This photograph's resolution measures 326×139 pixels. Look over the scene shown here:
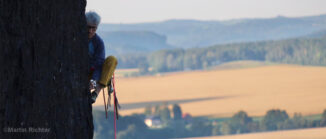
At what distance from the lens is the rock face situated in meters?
4.13

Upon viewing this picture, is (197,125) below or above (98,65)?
below

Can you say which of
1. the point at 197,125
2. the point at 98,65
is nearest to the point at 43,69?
the point at 98,65

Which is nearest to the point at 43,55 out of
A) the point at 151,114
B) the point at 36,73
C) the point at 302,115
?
the point at 36,73

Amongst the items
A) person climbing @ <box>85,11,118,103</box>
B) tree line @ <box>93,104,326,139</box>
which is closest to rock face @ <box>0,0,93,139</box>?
person climbing @ <box>85,11,118,103</box>

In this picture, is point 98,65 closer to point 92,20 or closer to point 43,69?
point 92,20

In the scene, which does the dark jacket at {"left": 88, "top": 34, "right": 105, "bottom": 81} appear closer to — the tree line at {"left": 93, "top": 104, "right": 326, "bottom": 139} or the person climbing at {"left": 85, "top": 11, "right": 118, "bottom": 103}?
the person climbing at {"left": 85, "top": 11, "right": 118, "bottom": 103}

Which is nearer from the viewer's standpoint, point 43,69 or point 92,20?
point 43,69

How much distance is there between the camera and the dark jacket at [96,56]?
5.62 metres

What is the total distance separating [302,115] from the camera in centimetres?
18038

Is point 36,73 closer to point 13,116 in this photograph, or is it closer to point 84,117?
point 13,116

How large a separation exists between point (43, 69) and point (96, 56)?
1419 mm

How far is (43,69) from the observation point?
169 inches

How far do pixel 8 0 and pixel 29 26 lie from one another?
0.70 feet

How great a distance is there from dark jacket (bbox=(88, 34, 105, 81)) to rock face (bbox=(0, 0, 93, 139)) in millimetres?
880
